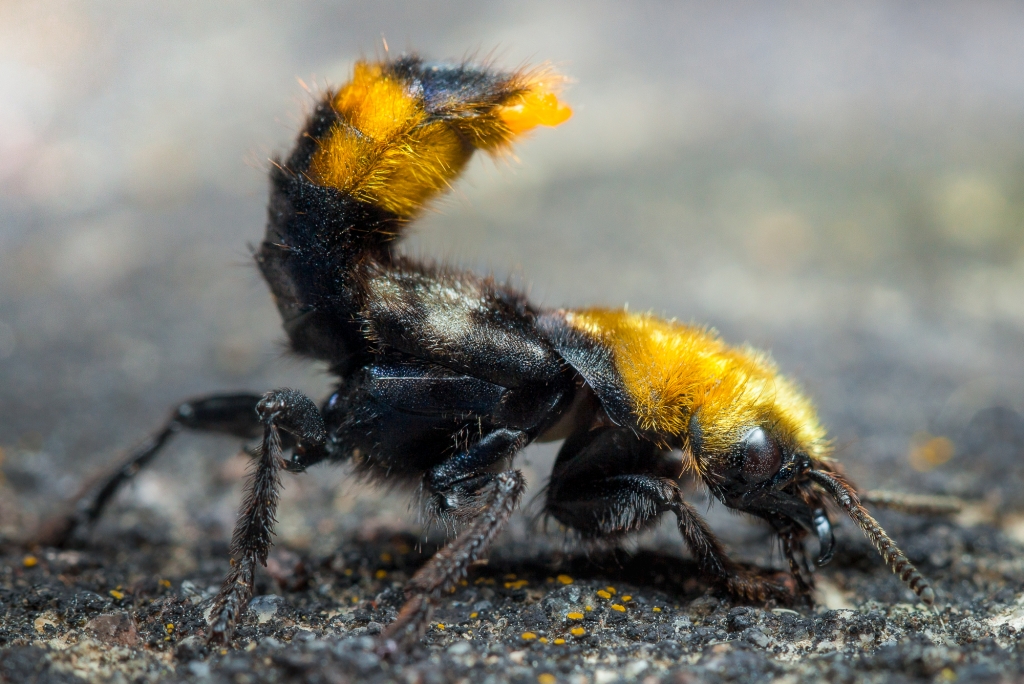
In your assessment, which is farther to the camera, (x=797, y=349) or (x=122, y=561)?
(x=797, y=349)

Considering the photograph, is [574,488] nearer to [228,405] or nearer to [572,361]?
→ [572,361]

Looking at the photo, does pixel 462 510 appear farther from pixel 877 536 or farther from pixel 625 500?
pixel 877 536

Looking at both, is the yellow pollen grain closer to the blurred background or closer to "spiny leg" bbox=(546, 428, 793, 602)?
the blurred background

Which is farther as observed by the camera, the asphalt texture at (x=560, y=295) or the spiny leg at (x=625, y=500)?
the spiny leg at (x=625, y=500)

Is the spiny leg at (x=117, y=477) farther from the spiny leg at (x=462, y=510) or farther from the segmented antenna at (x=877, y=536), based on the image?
the segmented antenna at (x=877, y=536)

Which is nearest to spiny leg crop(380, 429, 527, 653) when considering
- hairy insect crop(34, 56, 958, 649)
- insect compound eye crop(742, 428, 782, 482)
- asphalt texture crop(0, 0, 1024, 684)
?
hairy insect crop(34, 56, 958, 649)

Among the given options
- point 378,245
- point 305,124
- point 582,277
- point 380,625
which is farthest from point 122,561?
point 582,277

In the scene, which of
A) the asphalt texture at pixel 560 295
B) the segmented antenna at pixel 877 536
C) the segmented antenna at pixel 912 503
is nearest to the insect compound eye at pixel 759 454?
the segmented antenna at pixel 877 536
